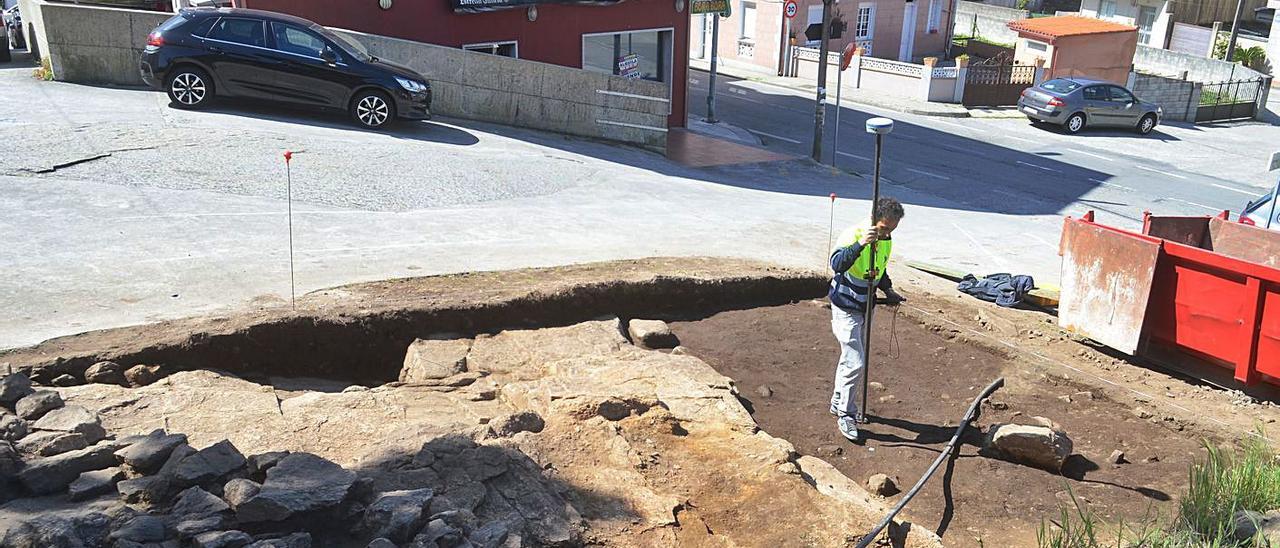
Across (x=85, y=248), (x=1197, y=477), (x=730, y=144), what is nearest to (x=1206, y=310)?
(x=1197, y=477)

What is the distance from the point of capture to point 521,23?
836 inches

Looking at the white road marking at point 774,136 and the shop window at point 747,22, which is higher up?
the shop window at point 747,22

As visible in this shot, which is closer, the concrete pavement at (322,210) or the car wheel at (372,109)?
the concrete pavement at (322,210)

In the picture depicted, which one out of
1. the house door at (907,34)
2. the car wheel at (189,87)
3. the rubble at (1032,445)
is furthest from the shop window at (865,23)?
the rubble at (1032,445)

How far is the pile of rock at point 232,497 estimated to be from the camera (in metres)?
4.75

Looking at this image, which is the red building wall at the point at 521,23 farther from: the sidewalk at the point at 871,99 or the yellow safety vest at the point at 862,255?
the yellow safety vest at the point at 862,255

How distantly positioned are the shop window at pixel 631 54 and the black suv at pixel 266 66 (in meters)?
6.76

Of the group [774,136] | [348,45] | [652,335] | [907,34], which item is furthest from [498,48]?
[907,34]

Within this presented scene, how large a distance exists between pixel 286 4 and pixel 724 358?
12706 millimetres

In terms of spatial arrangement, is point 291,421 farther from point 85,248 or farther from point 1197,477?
point 1197,477

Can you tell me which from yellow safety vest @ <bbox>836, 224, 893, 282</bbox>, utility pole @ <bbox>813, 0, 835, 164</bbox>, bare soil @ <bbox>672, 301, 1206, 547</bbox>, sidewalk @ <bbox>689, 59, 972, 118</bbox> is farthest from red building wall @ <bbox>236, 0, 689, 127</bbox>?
yellow safety vest @ <bbox>836, 224, 893, 282</bbox>

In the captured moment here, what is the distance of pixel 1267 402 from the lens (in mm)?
8938

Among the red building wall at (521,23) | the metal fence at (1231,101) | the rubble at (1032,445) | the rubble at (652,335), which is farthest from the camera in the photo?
the metal fence at (1231,101)

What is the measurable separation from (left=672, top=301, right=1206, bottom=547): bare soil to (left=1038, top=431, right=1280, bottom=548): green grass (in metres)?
0.37
